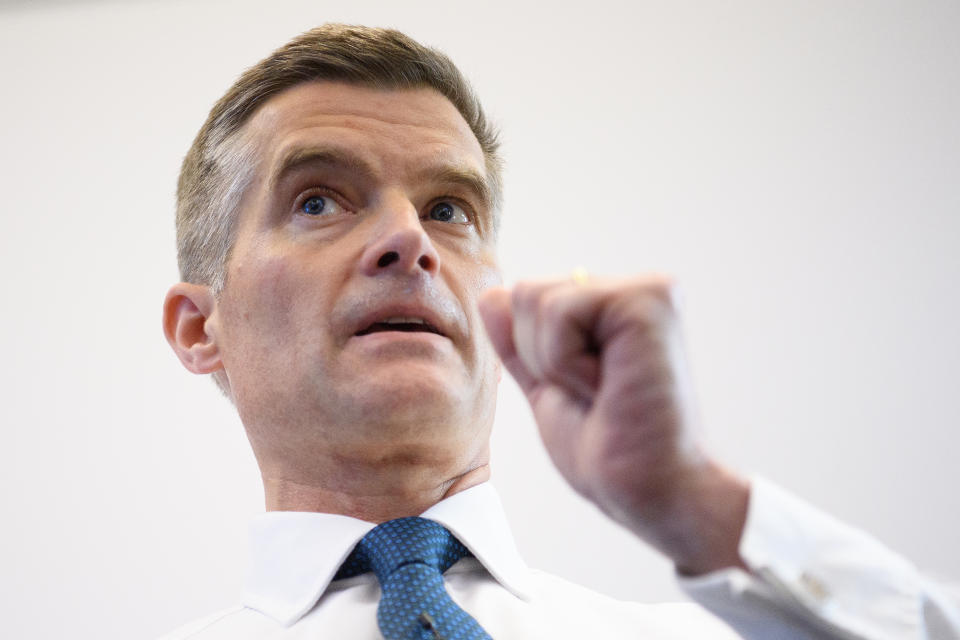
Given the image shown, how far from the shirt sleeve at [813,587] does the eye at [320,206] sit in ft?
2.13

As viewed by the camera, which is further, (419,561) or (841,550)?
(419,561)

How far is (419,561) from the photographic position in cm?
101

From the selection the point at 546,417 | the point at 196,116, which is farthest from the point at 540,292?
the point at 196,116

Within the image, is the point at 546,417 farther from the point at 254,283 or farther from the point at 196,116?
the point at 196,116

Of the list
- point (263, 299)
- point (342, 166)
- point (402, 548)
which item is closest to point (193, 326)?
point (263, 299)

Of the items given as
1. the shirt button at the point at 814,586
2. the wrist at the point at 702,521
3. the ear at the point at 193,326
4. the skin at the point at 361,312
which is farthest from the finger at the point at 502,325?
the ear at the point at 193,326

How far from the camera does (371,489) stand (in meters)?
1.11

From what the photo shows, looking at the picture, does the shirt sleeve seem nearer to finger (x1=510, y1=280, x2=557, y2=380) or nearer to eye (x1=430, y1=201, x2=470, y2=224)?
finger (x1=510, y1=280, x2=557, y2=380)

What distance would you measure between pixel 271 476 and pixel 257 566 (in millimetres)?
113

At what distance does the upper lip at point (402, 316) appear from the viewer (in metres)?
1.04

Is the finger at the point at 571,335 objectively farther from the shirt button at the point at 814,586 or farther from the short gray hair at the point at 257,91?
the short gray hair at the point at 257,91

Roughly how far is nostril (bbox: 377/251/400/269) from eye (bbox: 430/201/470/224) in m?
0.18

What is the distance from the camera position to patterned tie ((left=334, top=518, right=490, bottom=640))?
911 millimetres

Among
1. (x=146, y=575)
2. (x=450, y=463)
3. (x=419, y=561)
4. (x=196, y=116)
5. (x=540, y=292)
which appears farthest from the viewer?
(x=196, y=116)
